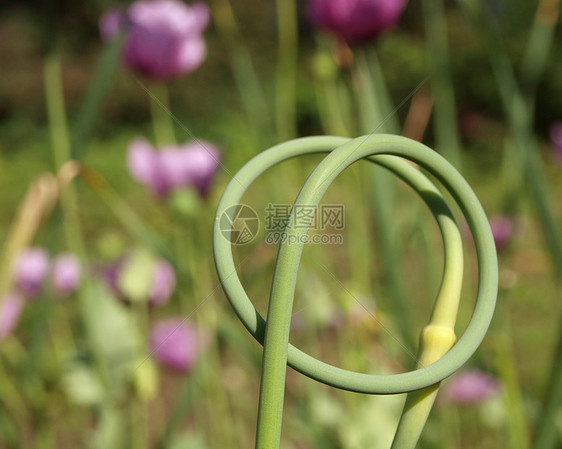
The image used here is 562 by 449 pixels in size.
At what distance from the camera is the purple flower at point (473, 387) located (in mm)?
537

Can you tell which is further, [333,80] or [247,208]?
[333,80]

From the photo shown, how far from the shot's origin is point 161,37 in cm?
51

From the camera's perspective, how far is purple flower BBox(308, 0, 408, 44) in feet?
1.47

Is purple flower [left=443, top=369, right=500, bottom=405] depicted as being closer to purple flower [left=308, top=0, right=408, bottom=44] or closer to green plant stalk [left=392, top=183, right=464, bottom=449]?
purple flower [left=308, top=0, right=408, bottom=44]

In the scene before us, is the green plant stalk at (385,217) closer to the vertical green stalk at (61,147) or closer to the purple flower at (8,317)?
the vertical green stalk at (61,147)

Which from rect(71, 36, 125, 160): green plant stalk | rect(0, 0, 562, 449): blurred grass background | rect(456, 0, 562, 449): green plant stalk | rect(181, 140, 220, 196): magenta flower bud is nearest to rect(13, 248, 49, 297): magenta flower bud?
rect(0, 0, 562, 449): blurred grass background

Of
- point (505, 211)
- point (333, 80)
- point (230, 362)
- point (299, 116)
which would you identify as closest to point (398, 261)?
point (505, 211)

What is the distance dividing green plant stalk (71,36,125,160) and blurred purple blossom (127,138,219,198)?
0.15 metres

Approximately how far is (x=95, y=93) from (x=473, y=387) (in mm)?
421

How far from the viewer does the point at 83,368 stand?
1.33 ft

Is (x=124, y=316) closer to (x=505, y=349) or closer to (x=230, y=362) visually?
(x=505, y=349)

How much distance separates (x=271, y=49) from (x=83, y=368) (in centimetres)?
244
